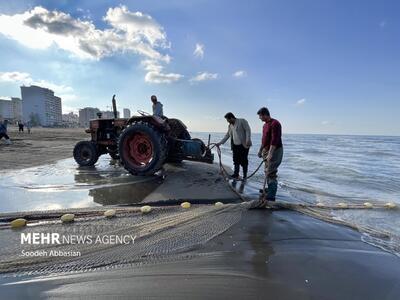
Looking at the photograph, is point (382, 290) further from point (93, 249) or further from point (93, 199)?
point (93, 199)

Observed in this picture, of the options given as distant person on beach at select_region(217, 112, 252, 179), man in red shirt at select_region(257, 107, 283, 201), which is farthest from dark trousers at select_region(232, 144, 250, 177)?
man in red shirt at select_region(257, 107, 283, 201)

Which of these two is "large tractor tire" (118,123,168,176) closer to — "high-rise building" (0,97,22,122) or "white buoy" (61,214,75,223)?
"white buoy" (61,214,75,223)

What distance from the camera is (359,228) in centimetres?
394

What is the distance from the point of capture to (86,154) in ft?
28.7

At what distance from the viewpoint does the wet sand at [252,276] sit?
2.29 meters

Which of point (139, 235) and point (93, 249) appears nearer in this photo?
point (93, 249)

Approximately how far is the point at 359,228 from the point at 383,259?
95 cm

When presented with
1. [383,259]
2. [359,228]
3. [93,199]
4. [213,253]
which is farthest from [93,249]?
[359,228]

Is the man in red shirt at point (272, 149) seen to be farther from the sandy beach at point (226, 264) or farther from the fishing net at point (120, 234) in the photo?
the fishing net at point (120, 234)

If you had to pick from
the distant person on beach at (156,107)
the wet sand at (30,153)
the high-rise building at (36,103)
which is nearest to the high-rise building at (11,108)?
the high-rise building at (36,103)

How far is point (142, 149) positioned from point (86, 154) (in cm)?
236

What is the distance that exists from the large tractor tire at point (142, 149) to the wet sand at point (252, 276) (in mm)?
3651

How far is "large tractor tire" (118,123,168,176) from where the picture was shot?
6789 mm

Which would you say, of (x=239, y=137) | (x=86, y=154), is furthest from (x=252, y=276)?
(x=86, y=154)
